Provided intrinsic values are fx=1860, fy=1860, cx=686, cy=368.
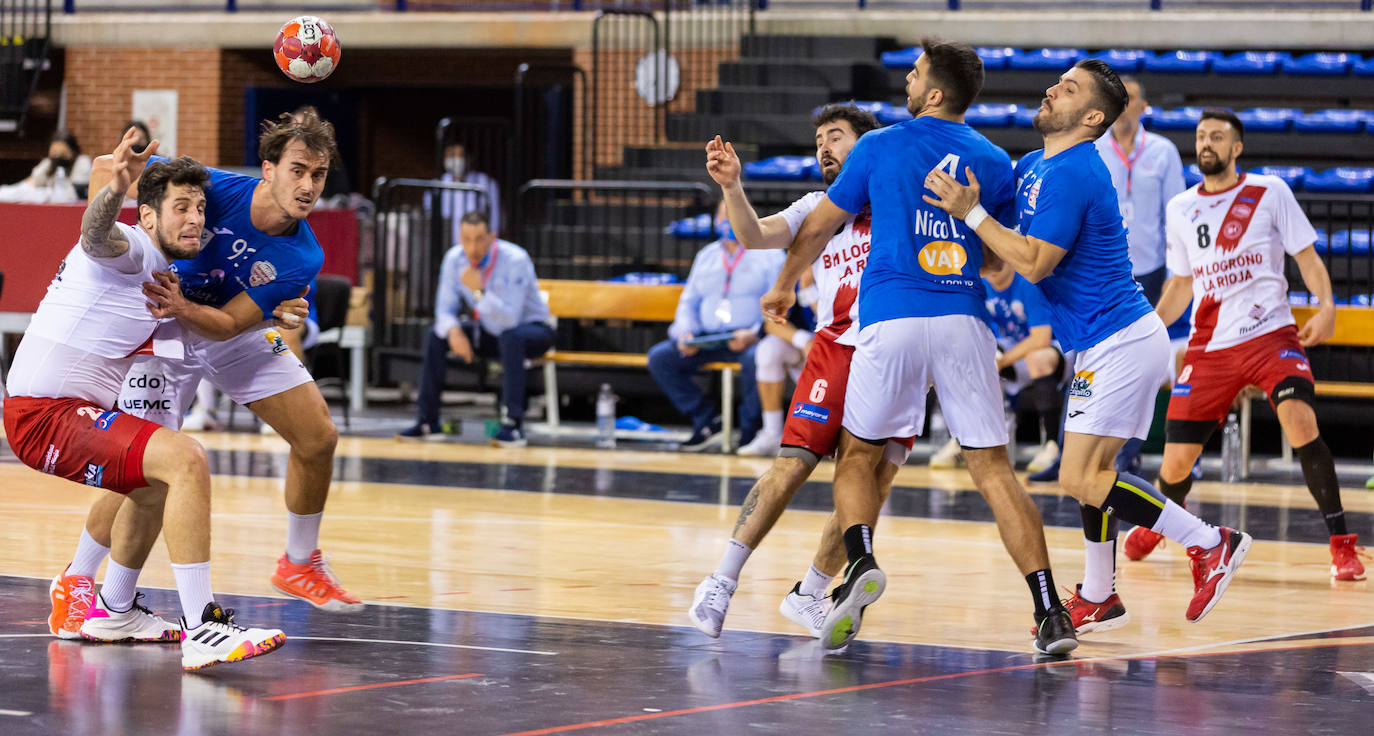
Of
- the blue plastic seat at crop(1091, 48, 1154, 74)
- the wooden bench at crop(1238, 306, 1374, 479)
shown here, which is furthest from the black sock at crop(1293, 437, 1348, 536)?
the blue plastic seat at crop(1091, 48, 1154, 74)

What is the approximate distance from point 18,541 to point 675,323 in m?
5.46

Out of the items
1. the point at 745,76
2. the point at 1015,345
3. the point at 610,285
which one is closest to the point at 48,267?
the point at 610,285

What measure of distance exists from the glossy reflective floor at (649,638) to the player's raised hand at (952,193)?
135 cm

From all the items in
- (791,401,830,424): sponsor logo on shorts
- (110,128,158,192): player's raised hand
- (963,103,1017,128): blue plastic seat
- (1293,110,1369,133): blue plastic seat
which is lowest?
(791,401,830,424): sponsor logo on shorts

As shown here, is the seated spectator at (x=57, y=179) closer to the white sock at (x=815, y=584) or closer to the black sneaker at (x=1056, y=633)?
the white sock at (x=815, y=584)

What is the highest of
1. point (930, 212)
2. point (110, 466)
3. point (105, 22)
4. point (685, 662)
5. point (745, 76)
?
point (105, 22)

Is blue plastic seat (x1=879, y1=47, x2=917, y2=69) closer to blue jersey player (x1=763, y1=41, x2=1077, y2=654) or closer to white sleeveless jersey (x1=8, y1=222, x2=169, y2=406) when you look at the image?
blue jersey player (x1=763, y1=41, x2=1077, y2=654)

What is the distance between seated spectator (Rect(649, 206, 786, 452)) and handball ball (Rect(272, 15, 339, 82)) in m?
5.20

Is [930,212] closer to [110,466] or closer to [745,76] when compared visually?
[110,466]

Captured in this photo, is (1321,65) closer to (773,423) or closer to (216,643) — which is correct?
(773,423)

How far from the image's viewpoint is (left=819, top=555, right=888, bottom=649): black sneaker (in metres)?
5.55

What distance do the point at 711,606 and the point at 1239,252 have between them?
3.30 meters

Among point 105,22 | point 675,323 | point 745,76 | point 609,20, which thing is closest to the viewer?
point 675,323

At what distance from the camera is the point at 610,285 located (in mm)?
13336
